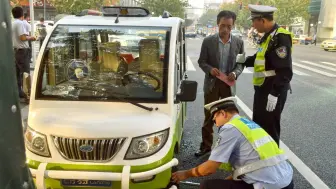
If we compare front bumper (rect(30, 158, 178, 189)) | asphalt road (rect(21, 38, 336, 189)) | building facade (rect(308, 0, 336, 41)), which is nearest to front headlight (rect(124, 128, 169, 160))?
front bumper (rect(30, 158, 178, 189))

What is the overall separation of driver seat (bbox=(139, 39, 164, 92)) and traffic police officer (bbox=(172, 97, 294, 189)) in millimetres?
1005

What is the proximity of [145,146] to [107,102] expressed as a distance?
0.66 m

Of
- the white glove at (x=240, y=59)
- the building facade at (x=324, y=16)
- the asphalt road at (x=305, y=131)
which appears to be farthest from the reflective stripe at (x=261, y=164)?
the building facade at (x=324, y=16)

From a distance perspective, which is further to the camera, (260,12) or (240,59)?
(240,59)

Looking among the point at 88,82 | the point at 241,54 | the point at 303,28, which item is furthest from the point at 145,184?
the point at 303,28

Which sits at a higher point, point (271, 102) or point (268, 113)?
point (271, 102)

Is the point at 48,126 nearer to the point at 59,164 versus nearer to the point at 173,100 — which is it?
the point at 59,164

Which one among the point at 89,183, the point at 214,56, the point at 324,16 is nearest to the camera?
the point at 89,183

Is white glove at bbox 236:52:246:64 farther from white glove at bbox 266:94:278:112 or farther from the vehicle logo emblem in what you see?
the vehicle logo emblem

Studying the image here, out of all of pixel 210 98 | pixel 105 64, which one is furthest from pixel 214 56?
pixel 105 64

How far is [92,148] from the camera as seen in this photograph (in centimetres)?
291

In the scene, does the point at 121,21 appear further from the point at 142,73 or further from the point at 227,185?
the point at 227,185

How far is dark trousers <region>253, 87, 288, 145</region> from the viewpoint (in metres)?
3.95

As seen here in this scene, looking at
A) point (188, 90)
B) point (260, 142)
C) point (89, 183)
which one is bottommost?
point (89, 183)
